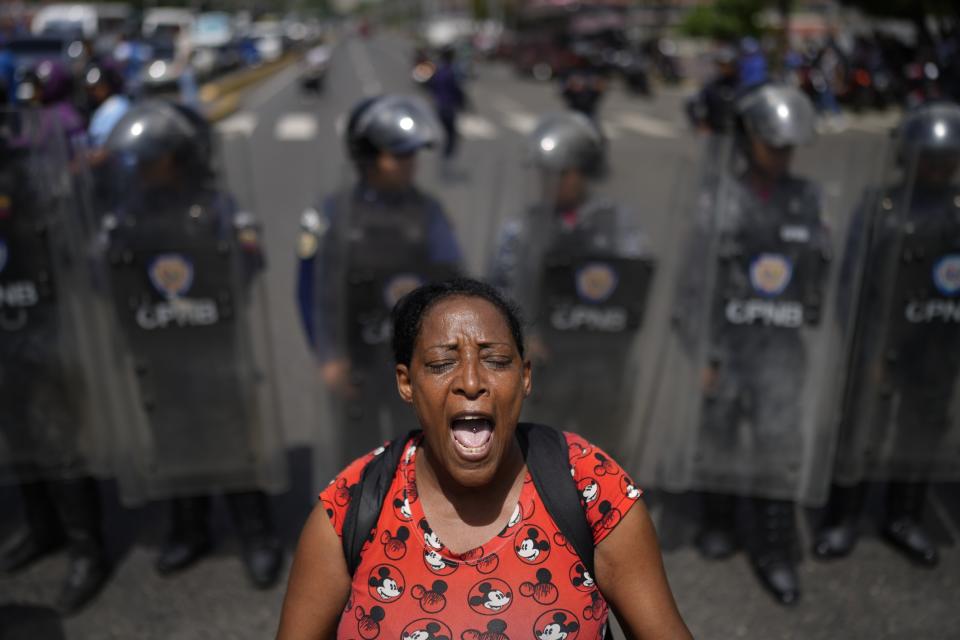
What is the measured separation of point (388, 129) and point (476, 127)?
608 inches

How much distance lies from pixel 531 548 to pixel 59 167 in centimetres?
227

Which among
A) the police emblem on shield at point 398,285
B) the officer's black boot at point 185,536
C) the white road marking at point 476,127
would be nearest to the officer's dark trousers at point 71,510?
the officer's black boot at point 185,536

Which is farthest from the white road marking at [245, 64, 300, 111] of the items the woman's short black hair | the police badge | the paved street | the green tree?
the woman's short black hair

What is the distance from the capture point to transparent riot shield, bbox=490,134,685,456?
3268 mm

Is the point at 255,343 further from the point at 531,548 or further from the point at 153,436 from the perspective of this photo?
the point at 531,548

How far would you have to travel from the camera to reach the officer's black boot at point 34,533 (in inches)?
140

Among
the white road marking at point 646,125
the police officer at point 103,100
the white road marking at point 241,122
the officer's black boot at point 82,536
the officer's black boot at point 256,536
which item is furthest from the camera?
the white road marking at point 241,122

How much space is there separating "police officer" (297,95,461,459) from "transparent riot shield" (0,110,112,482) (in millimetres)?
797

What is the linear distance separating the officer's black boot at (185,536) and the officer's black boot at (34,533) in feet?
1.44

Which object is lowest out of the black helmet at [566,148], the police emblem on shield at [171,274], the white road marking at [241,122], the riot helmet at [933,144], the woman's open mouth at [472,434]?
the woman's open mouth at [472,434]

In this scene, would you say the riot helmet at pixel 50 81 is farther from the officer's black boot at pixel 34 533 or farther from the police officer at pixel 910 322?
the police officer at pixel 910 322

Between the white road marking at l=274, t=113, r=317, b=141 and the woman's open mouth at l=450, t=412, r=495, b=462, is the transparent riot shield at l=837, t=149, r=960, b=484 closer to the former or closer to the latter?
the woman's open mouth at l=450, t=412, r=495, b=462

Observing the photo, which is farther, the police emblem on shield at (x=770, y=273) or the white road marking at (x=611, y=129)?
the white road marking at (x=611, y=129)

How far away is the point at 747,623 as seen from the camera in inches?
127
